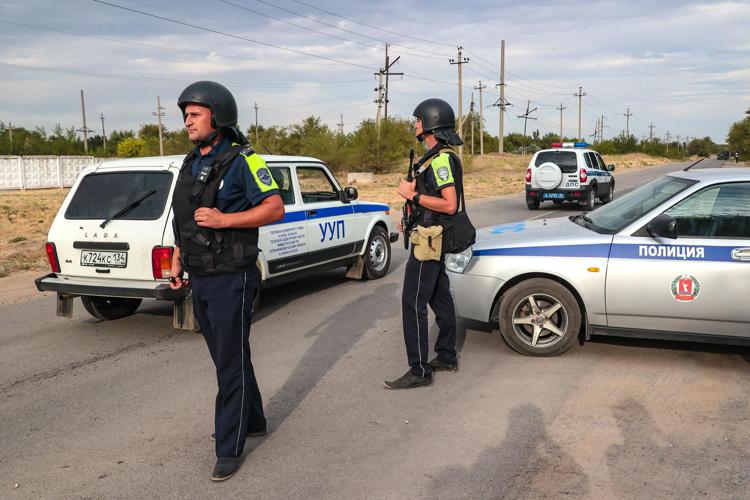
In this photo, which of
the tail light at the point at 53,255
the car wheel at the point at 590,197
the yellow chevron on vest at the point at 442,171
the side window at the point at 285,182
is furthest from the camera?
the car wheel at the point at 590,197

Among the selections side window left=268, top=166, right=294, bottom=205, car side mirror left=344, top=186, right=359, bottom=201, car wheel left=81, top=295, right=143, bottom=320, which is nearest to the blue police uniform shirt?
side window left=268, top=166, right=294, bottom=205

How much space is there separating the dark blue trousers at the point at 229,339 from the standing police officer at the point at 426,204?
4.53 feet

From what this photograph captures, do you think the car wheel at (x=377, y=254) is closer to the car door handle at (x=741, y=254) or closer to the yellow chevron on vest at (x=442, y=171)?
the yellow chevron on vest at (x=442, y=171)

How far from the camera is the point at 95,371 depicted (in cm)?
521

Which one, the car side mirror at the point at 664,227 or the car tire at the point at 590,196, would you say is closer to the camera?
the car side mirror at the point at 664,227

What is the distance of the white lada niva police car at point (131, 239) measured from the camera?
579cm

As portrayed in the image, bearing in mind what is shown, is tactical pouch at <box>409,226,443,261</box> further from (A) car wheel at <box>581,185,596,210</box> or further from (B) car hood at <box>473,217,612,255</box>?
(A) car wheel at <box>581,185,596,210</box>

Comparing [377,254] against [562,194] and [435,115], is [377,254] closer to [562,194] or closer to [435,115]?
[435,115]

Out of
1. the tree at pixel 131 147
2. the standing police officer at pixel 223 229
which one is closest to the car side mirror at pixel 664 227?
the standing police officer at pixel 223 229

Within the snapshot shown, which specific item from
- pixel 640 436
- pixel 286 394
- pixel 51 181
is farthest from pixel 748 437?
pixel 51 181

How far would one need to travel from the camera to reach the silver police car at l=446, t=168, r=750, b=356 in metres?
4.81

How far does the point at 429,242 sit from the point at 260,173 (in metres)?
1.50

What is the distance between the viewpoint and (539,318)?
521cm

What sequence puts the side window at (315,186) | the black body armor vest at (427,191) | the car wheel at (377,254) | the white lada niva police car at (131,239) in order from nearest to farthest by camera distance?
the black body armor vest at (427,191)
the white lada niva police car at (131,239)
the side window at (315,186)
the car wheel at (377,254)
